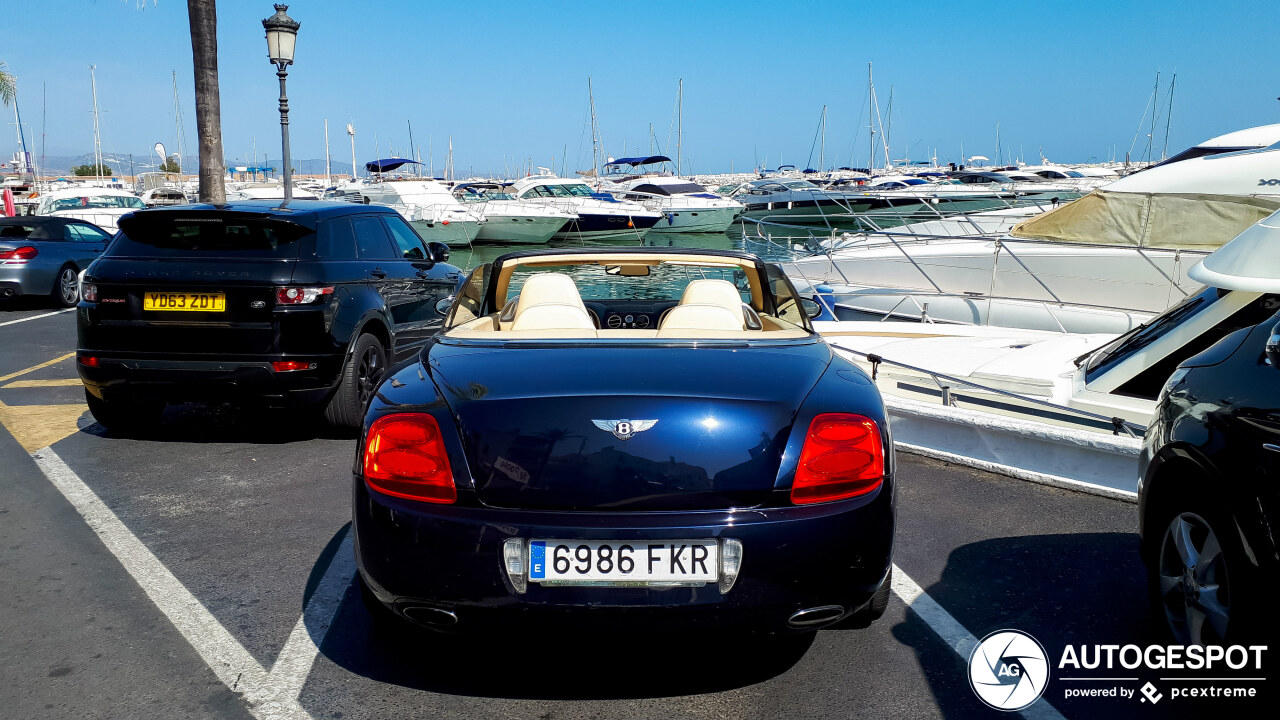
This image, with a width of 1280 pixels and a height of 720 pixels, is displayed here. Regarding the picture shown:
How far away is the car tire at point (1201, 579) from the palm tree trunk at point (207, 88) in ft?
47.8

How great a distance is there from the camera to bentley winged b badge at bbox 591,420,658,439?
280cm

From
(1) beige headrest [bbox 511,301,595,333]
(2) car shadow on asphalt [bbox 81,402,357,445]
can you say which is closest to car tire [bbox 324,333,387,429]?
(2) car shadow on asphalt [bbox 81,402,357,445]

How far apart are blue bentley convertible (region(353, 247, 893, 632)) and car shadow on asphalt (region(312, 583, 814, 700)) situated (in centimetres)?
35

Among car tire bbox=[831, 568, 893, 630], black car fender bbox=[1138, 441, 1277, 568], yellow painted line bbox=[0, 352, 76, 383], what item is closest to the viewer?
black car fender bbox=[1138, 441, 1277, 568]

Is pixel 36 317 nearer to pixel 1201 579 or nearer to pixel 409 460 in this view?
pixel 409 460

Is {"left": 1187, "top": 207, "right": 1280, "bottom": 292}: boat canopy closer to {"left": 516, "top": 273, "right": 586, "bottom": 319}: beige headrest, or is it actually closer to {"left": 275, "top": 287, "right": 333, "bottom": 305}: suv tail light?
{"left": 516, "top": 273, "right": 586, "bottom": 319}: beige headrest

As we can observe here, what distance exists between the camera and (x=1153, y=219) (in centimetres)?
1165

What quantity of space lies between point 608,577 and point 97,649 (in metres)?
1.92

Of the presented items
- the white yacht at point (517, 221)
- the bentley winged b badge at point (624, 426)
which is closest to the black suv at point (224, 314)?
the bentley winged b badge at point (624, 426)

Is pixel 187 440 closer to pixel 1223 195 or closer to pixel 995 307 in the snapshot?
pixel 995 307

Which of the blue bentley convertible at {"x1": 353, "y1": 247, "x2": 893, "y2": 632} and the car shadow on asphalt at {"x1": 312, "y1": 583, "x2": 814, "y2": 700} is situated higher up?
the blue bentley convertible at {"x1": 353, "y1": 247, "x2": 893, "y2": 632}

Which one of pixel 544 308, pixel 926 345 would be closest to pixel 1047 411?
pixel 926 345

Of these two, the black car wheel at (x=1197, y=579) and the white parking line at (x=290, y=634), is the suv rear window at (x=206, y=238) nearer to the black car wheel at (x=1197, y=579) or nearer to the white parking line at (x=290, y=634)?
the white parking line at (x=290, y=634)

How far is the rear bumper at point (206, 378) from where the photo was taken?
6.28 meters
